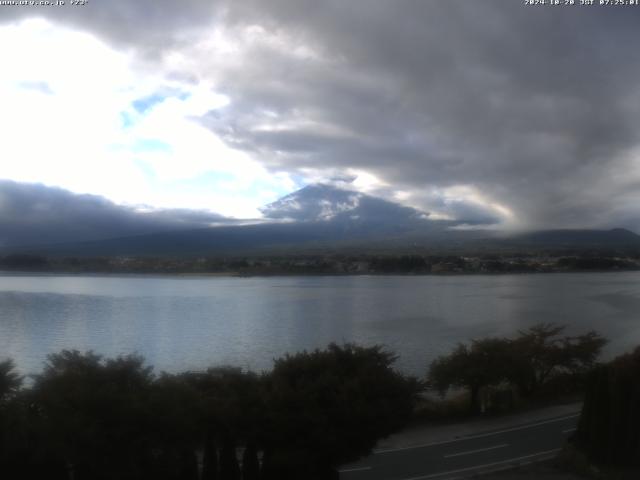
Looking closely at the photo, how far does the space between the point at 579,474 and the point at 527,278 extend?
57.7 metres

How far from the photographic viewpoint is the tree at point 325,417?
903 centimetres

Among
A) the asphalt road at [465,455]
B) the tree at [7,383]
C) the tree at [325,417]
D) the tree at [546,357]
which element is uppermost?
the tree at [7,383]

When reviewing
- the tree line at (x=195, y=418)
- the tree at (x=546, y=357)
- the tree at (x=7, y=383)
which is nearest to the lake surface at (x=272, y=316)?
the tree at (x=546, y=357)

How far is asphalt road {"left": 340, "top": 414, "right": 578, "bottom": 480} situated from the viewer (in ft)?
35.6

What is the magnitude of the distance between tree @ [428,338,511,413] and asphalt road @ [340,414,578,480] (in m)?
2.98

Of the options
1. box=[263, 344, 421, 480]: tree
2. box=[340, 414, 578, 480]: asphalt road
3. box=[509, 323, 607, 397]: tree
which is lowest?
box=[340, 414, 578, 480]: asphalt road

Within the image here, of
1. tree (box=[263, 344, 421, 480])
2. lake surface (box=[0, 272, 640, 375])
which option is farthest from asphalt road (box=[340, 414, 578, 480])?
lake surface (box=[0, 272, 640, 375])

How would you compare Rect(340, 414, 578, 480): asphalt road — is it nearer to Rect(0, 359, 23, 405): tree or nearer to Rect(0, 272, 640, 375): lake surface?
Rect(0, 359, 23, 405): tree

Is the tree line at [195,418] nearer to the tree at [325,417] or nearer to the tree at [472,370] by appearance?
the tree at [325,417]

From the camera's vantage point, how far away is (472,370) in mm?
17594

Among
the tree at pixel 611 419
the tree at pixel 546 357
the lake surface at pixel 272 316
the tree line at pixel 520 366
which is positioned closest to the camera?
the tree at pixel 611 419

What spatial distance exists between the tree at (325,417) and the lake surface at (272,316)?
401 inches

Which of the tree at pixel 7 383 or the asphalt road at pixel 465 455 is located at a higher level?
the tree at pixel 7 383

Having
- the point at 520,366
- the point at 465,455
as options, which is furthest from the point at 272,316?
the point at 465,455
